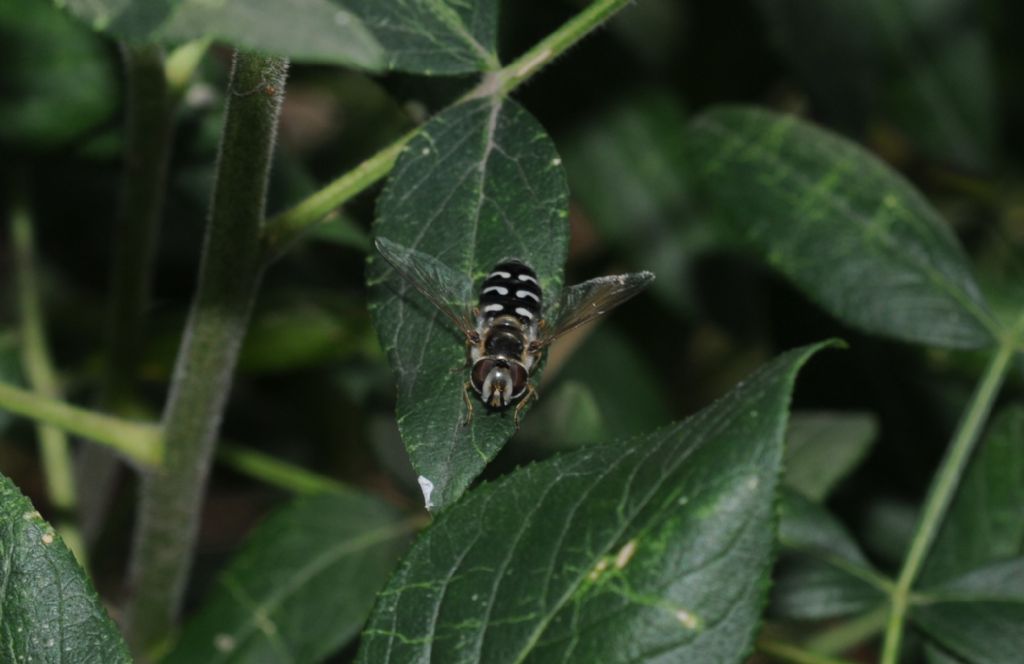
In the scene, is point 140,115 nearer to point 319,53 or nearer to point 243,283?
point 243,283

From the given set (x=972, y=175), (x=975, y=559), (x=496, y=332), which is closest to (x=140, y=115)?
(x=496, y=332)

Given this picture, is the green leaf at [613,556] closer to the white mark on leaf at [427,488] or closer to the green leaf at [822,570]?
the white mark on leaf at [427,488]

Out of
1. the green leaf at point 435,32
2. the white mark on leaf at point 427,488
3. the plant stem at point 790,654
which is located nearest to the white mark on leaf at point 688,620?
the white mark on leaf at point 427,488

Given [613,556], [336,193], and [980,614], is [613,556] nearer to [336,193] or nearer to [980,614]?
[336,193]

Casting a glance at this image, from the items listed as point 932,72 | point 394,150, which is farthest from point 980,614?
point 932,72

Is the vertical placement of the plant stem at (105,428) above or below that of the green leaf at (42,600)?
above

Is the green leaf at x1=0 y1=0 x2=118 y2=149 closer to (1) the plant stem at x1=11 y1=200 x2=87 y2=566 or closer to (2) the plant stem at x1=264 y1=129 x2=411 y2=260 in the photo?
(1) the plant stem at x1=11 y1=200 x2=87 y2=566
